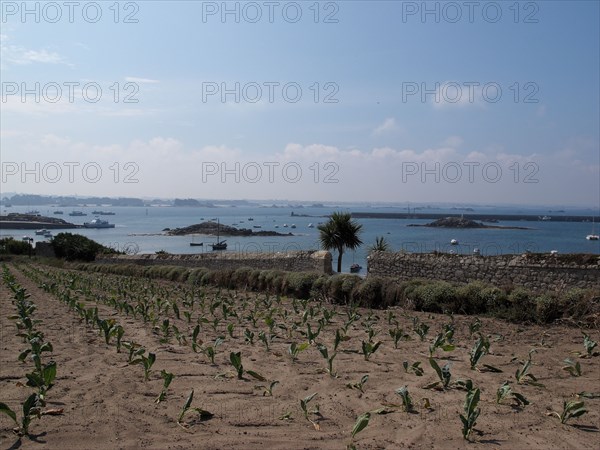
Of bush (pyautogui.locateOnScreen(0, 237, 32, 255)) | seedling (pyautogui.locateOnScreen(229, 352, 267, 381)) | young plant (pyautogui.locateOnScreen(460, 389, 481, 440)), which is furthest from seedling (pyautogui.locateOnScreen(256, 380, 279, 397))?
bush (pyautogui.locateOnScreen(0, 237, 32, 255))

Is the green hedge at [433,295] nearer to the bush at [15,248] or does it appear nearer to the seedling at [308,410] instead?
the seedling at [308,410]

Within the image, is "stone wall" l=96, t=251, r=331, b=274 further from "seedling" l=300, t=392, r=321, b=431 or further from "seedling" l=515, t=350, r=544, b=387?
"seedling" l=300, t=392, r=321, b=431

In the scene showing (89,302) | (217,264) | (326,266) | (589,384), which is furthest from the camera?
(217,264)

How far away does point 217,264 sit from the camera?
26.0 metres

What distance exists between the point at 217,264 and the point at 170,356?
19.7 meters

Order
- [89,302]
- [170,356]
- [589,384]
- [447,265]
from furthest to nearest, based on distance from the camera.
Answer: [447,265], [89,302], [170,356], [589,384]

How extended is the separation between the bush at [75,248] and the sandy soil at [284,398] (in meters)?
36.2

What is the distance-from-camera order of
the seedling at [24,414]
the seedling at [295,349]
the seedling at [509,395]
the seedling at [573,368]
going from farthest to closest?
1. the seedling at [295,349]
2. the seedling at [573,368]
3. the seedling at [509,395]
4. the seedling at [24,414]

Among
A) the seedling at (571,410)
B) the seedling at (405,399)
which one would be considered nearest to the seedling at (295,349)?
the seedling at (405,399)

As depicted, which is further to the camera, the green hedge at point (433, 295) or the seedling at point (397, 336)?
the green hedge at point (433, 295)

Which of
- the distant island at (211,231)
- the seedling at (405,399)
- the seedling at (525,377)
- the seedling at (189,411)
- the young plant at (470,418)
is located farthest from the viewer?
the distant island at (211,231)

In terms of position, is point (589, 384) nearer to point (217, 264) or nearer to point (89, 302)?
point (89, 302)

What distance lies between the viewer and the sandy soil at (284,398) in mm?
4039

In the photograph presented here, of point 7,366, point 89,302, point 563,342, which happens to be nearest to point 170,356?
point 7,366
